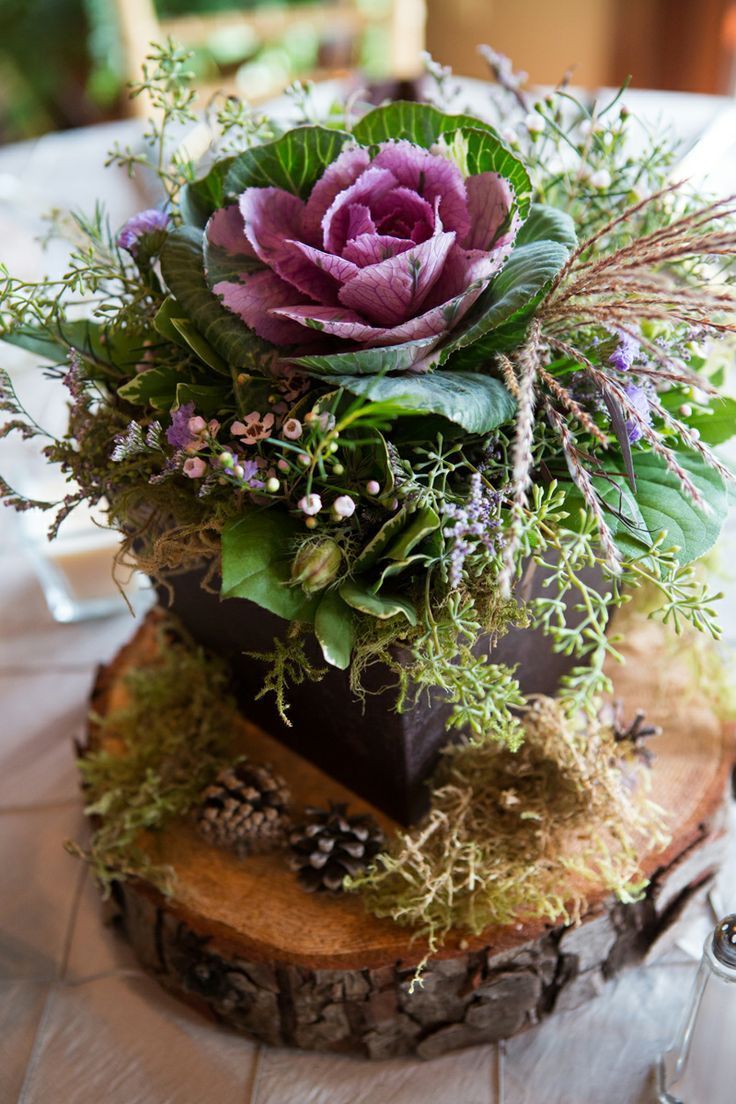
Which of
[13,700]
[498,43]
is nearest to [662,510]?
[13,700]

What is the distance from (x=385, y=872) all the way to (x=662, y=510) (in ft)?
0.98

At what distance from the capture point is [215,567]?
0.59 meters

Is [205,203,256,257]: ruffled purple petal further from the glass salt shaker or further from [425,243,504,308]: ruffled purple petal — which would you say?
the glass salt shaker

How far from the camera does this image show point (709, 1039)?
0.60 metres

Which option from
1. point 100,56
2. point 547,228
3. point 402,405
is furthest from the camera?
point 100,56

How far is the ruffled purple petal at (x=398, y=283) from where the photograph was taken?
1.68ft

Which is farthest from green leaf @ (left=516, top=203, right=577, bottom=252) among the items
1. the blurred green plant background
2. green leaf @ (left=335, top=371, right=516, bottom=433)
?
the blurred green plant background

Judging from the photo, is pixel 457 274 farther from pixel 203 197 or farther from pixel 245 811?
pixel 245 811

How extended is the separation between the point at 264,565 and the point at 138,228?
0.85 feet

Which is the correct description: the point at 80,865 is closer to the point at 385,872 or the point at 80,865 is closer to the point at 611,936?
the point at 385,872

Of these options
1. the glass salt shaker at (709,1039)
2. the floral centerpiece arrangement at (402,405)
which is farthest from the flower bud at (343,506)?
the glass salt shaker at (709,1039)

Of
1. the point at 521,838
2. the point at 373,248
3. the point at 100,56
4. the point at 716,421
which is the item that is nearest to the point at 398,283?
the point at 373,248

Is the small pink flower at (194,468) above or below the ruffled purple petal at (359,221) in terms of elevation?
below

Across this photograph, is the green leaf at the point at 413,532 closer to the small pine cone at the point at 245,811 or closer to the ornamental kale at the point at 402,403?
the ornamental kale at the point at 402,403
